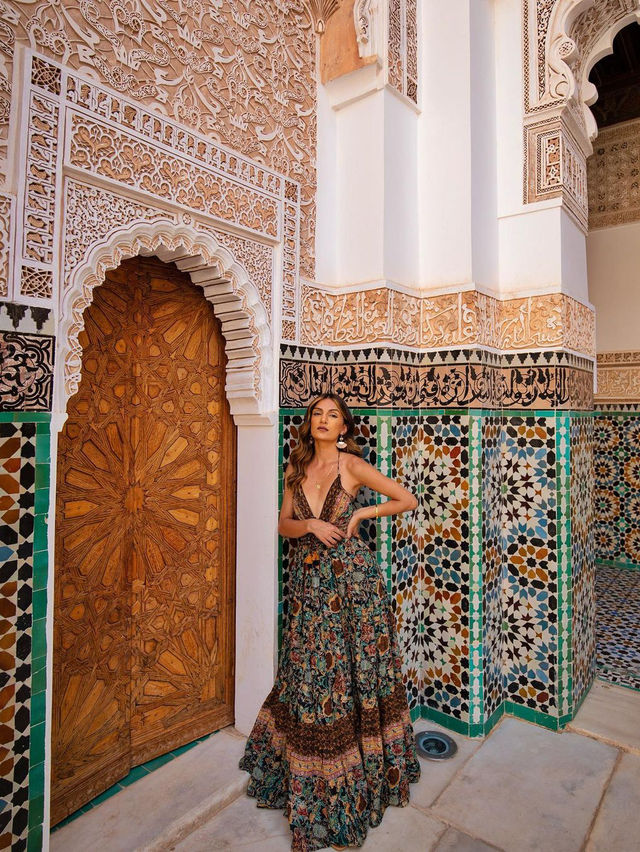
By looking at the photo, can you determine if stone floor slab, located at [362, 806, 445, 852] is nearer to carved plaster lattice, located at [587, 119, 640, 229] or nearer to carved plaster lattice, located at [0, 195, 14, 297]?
carved plaster lattice, located at [0, 195, 14, 297]

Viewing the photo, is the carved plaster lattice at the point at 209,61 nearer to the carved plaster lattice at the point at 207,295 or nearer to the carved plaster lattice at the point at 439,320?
the carved plaster lattice at the point at 439,320

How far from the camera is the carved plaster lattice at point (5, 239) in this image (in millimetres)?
1338

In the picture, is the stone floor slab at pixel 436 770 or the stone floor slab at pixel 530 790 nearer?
the stone floor slab at pixel 530 790

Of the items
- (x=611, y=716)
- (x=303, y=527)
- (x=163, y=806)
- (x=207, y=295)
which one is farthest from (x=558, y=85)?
(x=163, y=806)

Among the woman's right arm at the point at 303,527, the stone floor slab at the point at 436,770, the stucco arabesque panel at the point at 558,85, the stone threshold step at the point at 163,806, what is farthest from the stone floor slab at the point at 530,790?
the stucco arabesque panel at the point at 558,85

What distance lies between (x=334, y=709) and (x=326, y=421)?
2.98 ft

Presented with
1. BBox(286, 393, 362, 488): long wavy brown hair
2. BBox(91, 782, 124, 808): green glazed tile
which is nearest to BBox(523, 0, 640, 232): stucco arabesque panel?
BBox(286, 393, 362, 488): long wavy brown hair

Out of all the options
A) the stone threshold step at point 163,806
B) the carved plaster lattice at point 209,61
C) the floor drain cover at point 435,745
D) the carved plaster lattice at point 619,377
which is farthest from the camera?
the carved plaster lattice at point 619,377

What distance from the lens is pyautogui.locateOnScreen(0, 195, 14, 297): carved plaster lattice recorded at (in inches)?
52.7

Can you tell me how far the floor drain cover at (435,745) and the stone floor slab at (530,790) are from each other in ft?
0.30

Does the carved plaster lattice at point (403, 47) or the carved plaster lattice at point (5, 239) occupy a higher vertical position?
the carved plaster lattice at point (403, 47)

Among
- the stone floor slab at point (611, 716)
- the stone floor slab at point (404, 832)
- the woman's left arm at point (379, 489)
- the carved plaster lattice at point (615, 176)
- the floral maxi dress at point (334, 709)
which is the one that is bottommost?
the stone floor slab at point (404, 832)

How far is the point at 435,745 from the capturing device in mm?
2180

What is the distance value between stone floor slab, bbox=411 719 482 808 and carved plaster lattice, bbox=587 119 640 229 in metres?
4.07
